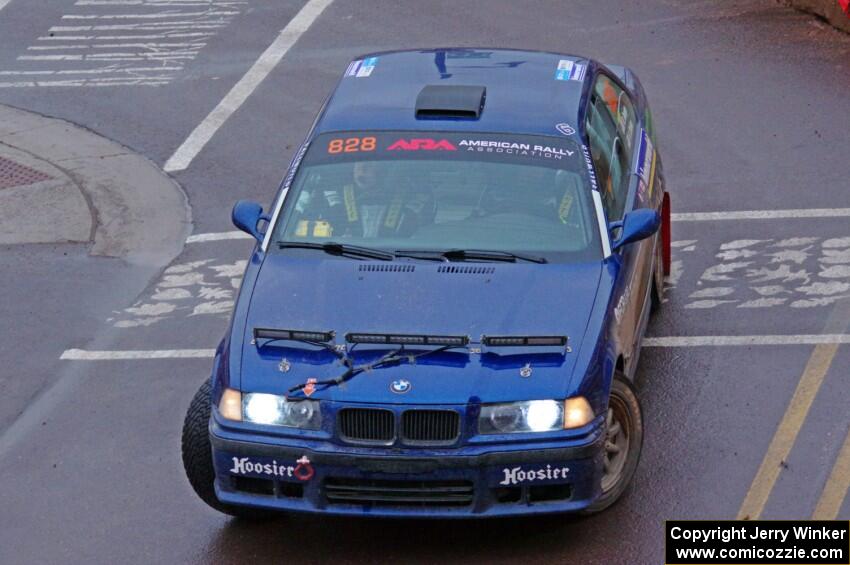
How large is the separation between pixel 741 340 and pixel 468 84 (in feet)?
8.03

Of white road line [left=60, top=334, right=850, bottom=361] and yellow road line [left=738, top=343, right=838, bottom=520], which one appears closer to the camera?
yellow road line [left=738, top=343, right=838, bottom=520]

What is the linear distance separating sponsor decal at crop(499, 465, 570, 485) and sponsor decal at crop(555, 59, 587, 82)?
3.39 metres

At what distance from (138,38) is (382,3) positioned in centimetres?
303

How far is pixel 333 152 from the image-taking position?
29.0 ft

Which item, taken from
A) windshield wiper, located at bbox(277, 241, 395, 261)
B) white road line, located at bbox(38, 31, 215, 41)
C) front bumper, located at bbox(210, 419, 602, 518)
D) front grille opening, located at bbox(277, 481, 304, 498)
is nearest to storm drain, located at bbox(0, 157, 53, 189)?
white road line, located at bbox(38, 31, 215, 41)

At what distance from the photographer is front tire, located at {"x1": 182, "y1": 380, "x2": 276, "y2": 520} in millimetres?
7746

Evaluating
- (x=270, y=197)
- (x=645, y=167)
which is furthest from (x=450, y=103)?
Result: (x=270, y=197)

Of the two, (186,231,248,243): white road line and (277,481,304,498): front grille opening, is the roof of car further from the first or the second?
(186,231,248,243): white road line

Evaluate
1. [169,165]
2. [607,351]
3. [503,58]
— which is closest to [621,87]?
[503,58]

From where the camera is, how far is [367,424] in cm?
708

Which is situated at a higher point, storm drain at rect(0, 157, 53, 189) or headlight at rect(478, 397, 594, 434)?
headlight at rect(478, 397, 594, 434)

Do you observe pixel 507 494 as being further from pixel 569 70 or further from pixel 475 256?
pixel 569 70

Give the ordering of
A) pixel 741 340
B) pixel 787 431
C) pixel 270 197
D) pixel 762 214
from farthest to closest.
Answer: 1. pixel 270 197
2. pixel 762 214
3. pixel 741 340
4. pixel 787 431

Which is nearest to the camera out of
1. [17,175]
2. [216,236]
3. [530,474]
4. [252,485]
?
[530,474]
